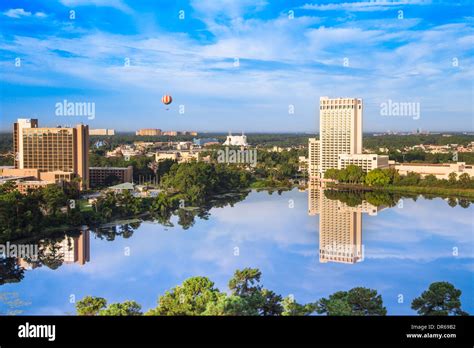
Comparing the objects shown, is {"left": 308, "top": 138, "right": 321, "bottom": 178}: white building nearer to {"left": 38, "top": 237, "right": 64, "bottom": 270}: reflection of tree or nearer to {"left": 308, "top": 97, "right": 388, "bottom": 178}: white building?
{"left": 308, "top": 97, "right": 388, "bottom": 178}: white building

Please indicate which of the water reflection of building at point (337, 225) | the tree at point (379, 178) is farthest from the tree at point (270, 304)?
the tree at point (379, 178)

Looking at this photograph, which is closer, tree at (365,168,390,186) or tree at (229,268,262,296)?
tree at (229,268,262,296)

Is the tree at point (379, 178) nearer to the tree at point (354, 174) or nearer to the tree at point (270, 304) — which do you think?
the tree at point (354, 174)

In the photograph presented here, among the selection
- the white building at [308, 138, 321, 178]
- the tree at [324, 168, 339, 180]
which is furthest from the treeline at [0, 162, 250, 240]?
the tree at [324, 168, 339, 180]

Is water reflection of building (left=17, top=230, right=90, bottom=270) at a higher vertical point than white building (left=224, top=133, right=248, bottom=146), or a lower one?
lower
